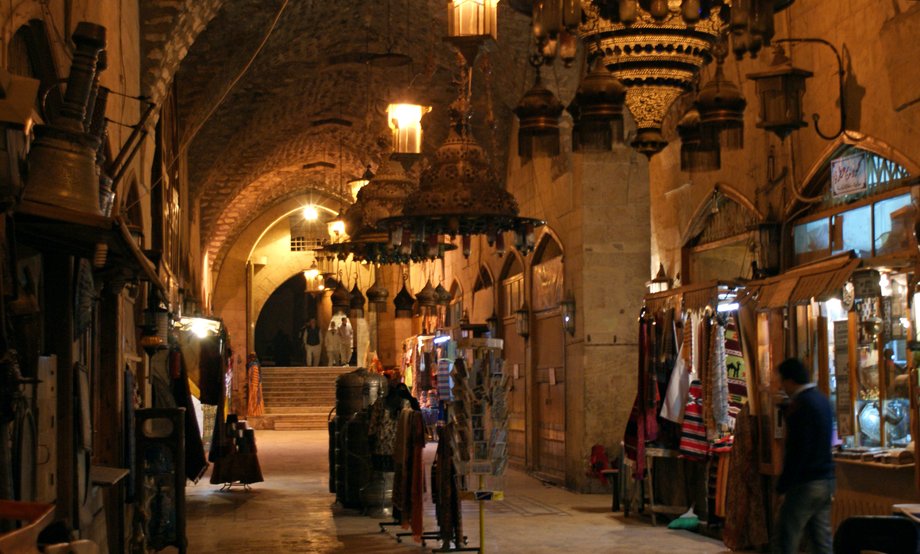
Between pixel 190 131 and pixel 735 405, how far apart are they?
9.57 meters

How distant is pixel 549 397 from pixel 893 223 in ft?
23.7

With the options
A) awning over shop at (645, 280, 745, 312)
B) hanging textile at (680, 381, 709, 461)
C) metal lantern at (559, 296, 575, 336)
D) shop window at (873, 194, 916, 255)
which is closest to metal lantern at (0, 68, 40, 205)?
shop window at (873, 194, 916, 255)

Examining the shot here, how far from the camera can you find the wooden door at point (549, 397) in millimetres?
13695

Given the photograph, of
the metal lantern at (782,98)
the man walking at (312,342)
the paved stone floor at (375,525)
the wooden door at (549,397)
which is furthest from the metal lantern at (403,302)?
the man walking at (312,342)

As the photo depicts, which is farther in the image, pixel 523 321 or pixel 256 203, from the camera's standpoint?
pixel 256 203

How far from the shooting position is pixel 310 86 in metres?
19.4

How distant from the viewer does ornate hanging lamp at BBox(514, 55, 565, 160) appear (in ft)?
22.0

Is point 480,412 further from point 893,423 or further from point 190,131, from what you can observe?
point 190,131

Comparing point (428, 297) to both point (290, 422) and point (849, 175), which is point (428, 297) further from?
point (849, 175)

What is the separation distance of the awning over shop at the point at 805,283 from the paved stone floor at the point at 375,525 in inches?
74.6

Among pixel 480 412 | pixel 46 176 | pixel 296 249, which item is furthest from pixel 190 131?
pixel 296 249

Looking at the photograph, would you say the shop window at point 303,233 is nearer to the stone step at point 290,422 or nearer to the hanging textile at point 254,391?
the hanging textile at point 254,391

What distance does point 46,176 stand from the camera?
15.5 feet

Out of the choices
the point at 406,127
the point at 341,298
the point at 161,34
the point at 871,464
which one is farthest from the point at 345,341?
the point at 871,464
